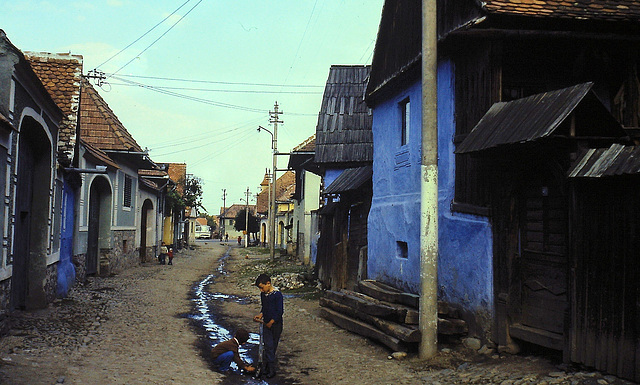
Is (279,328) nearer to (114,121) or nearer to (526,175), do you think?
(526,175)

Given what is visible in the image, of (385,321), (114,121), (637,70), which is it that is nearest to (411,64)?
(637,70)

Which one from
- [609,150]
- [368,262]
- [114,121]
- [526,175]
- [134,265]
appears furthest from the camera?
[134,265]

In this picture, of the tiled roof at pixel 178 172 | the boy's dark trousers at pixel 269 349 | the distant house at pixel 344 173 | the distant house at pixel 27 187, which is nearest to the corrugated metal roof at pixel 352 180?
the distant house at pixel 344 173

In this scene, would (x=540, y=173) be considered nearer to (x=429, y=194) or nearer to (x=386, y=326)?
(x=429, y=194)

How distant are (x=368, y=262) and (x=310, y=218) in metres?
14.7

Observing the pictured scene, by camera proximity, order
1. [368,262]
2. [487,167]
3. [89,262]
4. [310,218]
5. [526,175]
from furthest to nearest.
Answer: [310,218] < [89,262] < [368,262] < [487,167] < [526,175]

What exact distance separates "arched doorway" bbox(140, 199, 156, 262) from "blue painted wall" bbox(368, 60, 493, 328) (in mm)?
18595

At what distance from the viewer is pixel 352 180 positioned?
643 inches

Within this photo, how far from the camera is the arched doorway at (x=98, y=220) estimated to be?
19938mm

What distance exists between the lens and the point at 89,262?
19828 mm

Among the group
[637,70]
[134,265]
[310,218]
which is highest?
[637,70]

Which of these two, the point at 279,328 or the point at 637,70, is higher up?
the point at 637,70

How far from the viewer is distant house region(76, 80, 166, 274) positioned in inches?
731

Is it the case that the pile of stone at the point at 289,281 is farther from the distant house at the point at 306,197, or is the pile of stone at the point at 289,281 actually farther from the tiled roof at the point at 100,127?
the tiled roof at the point at 100,127
